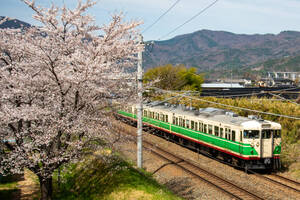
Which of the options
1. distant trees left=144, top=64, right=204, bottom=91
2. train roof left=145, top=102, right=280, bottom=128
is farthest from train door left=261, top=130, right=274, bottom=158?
distant trees left=144, top=64, right=204, bottom=91

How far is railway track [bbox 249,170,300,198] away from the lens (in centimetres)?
1232

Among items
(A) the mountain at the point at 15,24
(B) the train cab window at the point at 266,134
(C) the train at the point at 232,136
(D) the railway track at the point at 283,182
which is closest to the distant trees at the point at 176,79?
(C) the train at the point at 232,136

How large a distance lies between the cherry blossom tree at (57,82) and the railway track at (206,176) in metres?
5.42

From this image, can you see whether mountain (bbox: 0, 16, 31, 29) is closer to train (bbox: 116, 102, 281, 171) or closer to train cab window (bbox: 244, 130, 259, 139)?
train (bbox: 116, 102, 281, 171)

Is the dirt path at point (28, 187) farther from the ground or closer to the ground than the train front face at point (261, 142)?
closer to the ground

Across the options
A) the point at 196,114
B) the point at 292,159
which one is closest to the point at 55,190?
the point at 196,114

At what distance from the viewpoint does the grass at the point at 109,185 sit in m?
11.2

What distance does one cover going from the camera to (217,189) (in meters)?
12.4

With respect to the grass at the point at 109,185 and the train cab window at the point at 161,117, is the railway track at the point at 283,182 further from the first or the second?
the train cab window at the point at 161,117

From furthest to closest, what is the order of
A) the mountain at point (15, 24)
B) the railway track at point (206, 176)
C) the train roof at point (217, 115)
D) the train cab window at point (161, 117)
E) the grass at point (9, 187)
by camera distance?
the train cab window at point (161, 117) → the train roof at point (217, 115) → the grass at point (9, 187) → the railway track at point (206, 176) → the mountain at point (15, 24)

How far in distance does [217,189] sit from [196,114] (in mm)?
7213

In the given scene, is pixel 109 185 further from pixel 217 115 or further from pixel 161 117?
pixel 161 117

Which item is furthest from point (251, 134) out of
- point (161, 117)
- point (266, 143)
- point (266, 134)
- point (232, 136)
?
point (161, 117)

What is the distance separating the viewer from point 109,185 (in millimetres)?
12555
